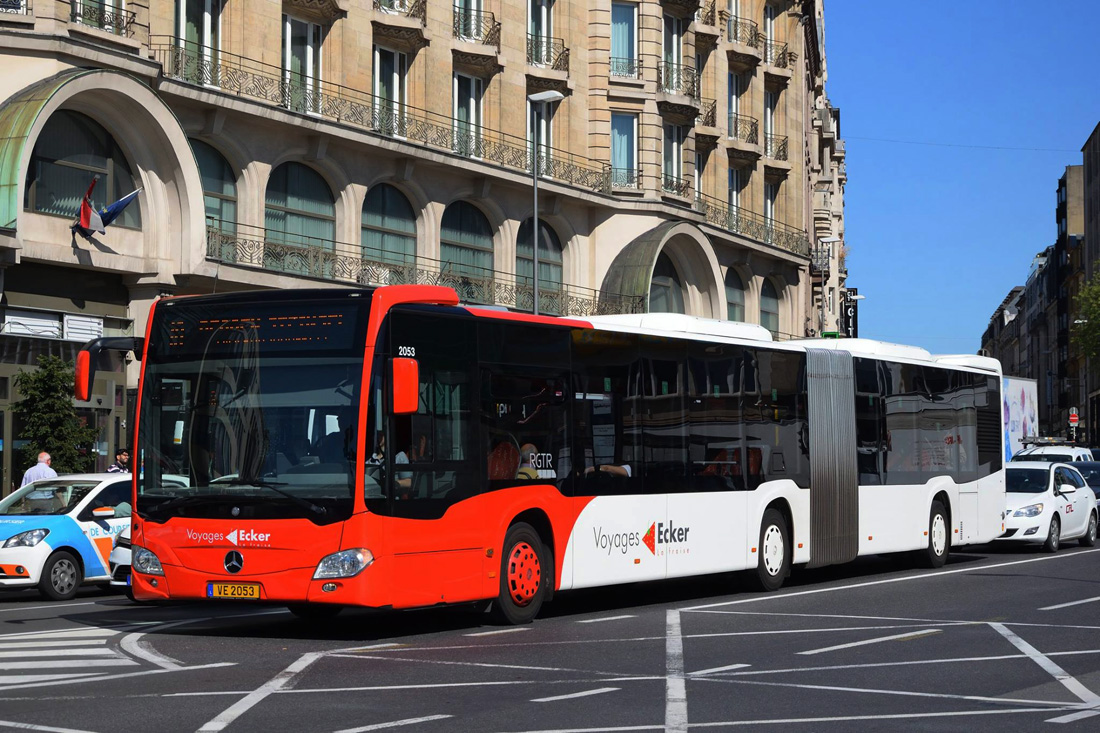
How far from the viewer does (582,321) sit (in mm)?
15844

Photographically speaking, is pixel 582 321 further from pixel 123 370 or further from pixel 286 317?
pixel 123 370

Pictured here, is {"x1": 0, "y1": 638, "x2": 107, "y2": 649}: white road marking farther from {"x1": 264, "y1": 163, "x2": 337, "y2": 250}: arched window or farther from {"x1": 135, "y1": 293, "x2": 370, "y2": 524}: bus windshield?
{"x1": 264, "y1": 163, "x2": 337, "y2": 250}: arched window

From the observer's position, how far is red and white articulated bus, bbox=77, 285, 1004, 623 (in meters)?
12.8

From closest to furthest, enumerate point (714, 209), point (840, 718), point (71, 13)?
point (840, 718) < point (71, 13) < point (714, 209)

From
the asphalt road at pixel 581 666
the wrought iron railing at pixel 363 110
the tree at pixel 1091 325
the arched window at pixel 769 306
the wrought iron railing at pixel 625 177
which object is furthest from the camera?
the tree at pixel 1091 325

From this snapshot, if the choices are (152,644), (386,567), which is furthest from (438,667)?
(152,644)

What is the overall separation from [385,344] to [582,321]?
338 cm

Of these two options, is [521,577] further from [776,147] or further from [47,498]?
[776,147]

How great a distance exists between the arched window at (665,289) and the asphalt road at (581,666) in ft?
93.8

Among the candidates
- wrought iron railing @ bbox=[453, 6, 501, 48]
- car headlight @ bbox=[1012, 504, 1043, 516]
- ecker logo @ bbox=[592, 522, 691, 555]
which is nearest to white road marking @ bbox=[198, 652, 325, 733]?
ecker logo @ bbox=[592, 522, 691, 555]

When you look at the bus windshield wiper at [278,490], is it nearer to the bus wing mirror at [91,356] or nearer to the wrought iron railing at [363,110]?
the bus wing mirror at [91,356]

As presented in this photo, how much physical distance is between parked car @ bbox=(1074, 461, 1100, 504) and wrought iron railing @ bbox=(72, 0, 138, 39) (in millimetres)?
22823

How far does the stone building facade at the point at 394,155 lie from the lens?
28.8 meters

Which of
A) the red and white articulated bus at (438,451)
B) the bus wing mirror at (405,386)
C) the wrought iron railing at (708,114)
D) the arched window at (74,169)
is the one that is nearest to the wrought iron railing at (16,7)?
the arched window at (74,169)
